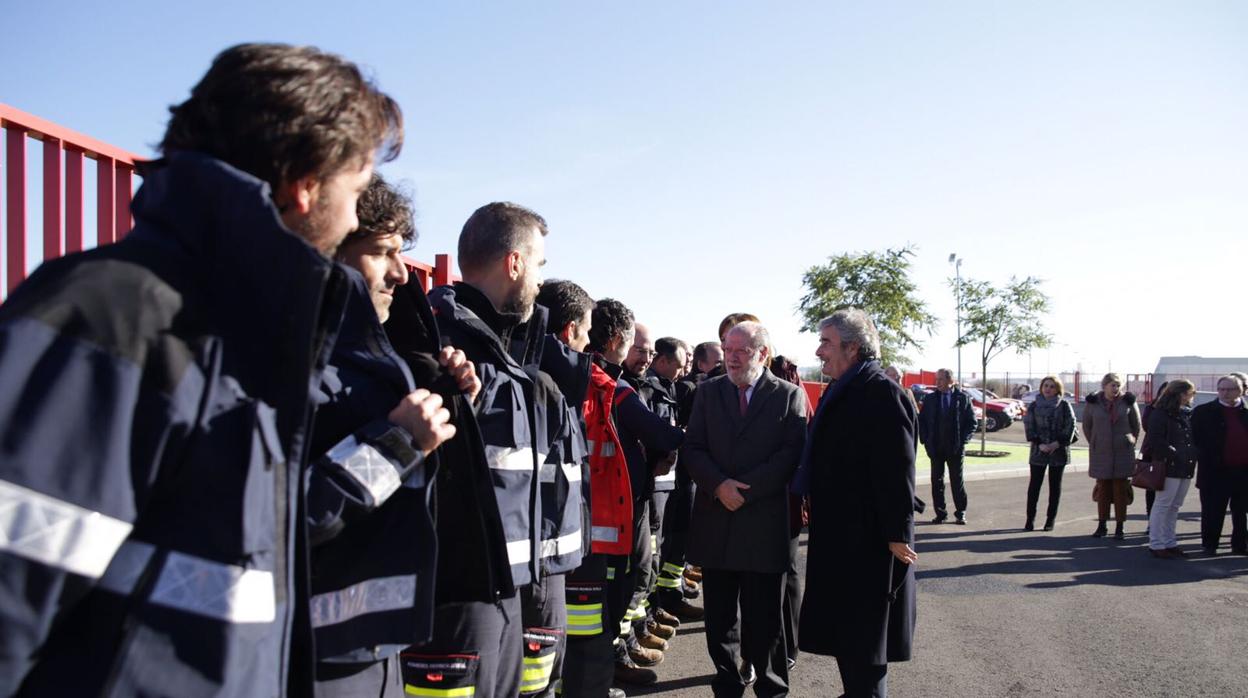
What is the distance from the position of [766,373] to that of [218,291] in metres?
4.17

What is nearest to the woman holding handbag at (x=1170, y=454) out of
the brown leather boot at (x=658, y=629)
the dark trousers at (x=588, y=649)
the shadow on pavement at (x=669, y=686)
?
the brown leather boot at (x=658, y=629)

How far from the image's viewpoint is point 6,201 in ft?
8.05

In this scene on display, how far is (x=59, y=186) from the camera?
102 inches

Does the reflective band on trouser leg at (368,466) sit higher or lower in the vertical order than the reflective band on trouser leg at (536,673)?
higher

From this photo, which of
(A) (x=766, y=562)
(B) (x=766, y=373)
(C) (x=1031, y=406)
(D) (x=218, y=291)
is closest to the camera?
(D) (x=218, y=291)

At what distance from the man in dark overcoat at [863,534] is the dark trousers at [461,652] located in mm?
2261

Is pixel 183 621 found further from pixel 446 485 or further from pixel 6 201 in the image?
pixel 6 201

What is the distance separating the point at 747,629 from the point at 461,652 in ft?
8.94

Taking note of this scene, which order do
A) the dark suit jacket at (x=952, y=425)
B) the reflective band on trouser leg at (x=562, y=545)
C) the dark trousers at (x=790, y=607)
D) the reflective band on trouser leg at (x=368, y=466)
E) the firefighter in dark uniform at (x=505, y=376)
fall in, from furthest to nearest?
the dark suit jacket at (x=952, y=425), the dark trousers at (x=790, y=607), the reflective band on trouser leg at (x=562, y=545), the firefighter in dark uniform at (x=505, y=376), the reflective band on trouser leg at (x=368, y=466)

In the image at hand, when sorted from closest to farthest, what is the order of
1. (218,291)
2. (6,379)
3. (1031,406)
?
(6,379), (218,291), (1031,406)

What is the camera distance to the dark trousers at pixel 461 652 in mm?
2418

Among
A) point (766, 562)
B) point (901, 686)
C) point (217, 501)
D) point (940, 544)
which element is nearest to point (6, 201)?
point (217, 501)

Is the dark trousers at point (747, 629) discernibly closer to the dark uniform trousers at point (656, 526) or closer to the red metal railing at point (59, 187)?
the dark uniform trousers at point (656, 526)

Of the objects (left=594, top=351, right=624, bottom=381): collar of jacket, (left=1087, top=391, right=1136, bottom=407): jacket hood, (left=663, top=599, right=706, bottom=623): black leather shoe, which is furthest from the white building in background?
(left=594, top=351, right=624, bottom=381): collar of jacket
